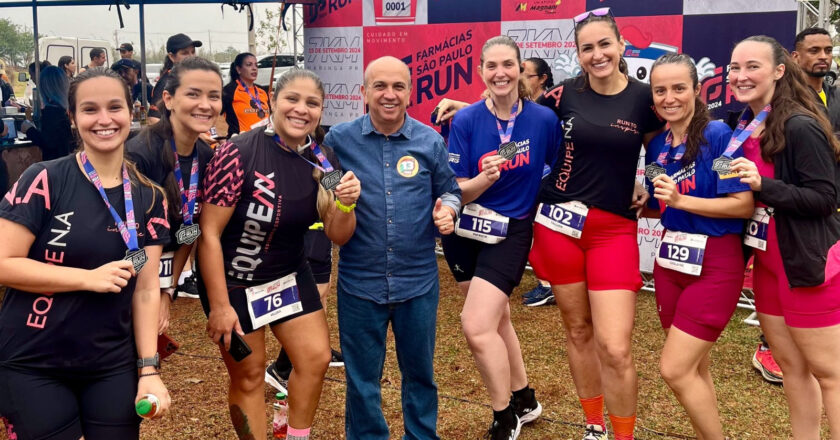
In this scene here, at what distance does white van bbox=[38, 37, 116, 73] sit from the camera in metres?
18.9

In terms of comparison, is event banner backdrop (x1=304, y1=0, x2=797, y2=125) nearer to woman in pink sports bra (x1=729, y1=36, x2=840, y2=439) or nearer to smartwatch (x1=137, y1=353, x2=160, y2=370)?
woman in pink sports bra (x1=729, y1=36, x2=840, y2=439)

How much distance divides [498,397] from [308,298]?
106 cm

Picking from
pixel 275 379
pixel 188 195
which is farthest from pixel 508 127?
pixel 275 379

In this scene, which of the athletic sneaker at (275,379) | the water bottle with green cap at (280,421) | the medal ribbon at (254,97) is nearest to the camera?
the water bottle with green cap at (280,421)

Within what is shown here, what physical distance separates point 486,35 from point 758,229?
15.1 feet

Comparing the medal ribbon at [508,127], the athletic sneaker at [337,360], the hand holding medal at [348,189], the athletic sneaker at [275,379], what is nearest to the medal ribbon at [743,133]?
the medal ribbon at [508,127]

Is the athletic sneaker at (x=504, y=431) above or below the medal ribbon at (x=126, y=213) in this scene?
below

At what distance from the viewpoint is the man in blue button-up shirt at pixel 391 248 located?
9.73ft

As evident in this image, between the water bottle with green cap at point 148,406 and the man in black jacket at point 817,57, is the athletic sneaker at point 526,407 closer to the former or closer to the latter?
the water bottle with green cap at point 148,406

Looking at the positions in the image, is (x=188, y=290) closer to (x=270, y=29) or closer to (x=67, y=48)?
(x=67, y=48)

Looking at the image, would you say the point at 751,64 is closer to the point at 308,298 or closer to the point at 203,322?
the point at 308,298

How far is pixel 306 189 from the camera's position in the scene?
9.50 ft

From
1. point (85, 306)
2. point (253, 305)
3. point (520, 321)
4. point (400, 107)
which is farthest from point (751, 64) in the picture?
point (520, 321)

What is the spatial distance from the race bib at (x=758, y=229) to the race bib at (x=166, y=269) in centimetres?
224
